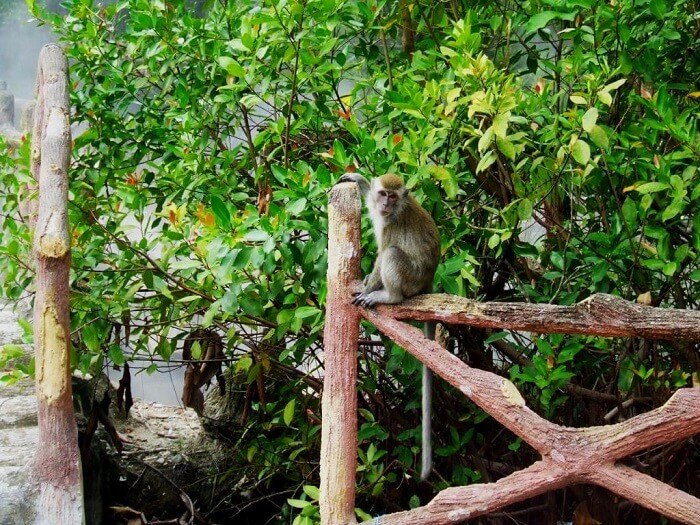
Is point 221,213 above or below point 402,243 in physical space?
above

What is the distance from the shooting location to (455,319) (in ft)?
8.86

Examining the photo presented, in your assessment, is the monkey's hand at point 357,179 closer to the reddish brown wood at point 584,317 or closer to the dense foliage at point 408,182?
the dense foliage at point 408,182

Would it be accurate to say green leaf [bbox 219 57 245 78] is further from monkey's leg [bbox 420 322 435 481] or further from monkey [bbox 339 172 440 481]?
monkey's leg [bbox 420 322 435 481]

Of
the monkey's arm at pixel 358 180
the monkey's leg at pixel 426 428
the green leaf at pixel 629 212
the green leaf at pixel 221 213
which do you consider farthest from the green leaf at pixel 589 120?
the green leaf at pixel 221 213

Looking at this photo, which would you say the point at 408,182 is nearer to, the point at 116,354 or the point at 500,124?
the point at 500,124

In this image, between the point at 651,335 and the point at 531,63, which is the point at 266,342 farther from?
the point at 651,335

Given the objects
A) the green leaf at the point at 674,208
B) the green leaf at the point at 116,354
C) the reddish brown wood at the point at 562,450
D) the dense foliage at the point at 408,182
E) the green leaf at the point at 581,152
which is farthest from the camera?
the green leaf at the point at 116,354

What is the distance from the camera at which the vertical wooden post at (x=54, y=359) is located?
3.75m

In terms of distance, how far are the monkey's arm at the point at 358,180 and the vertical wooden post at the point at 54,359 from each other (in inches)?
50.1

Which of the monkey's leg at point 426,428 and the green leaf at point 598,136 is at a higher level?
the green leaf at point 598,136

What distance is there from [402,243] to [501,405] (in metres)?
1.15

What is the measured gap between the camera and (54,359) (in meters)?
3.83

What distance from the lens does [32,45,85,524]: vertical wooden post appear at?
375 centimetres

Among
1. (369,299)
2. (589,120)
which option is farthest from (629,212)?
(369,299)
